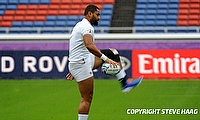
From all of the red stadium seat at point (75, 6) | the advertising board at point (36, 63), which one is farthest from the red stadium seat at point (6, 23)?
the advertising board at point (36, 63)

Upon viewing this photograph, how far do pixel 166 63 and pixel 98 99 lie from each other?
11.7 ft

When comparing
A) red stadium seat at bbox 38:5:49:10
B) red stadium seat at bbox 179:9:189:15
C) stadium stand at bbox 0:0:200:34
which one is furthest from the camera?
red stadium seat at bbox 38:5:49:10

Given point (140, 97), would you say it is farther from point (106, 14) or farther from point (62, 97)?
point (106, 14)

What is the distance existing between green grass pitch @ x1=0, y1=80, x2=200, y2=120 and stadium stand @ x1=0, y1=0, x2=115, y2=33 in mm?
6740

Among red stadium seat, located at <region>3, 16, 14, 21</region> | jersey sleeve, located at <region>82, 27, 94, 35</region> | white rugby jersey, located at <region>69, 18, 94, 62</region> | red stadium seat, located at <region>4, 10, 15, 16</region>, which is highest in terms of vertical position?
red stadium seat, located at <region>4, 10, 15, 16</region>

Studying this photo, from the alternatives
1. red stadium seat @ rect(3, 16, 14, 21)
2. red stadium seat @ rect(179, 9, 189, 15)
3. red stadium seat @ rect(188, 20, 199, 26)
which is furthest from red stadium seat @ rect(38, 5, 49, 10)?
red stadium seat @ rect(188, 20, 199, 26)

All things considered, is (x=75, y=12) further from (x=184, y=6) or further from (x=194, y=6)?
(x=194, y=6)

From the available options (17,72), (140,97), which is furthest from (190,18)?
(140,97)

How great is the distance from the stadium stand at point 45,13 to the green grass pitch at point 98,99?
22.1 feet

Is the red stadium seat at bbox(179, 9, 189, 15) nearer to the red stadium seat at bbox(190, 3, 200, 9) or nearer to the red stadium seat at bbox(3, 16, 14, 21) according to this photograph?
the red stadium seat at bbox(190, 3, 200, 9)

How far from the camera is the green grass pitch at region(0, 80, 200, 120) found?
8720 mm

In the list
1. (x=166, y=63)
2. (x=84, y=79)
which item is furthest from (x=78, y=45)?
(x=166, y=63)

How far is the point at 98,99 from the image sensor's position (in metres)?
11.0

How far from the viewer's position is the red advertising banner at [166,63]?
13969 mm
